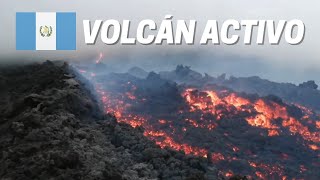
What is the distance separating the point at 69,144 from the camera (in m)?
29.5

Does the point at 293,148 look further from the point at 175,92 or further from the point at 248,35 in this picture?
the point at 248,35

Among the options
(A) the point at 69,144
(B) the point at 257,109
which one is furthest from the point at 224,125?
(A) the point at 69,144

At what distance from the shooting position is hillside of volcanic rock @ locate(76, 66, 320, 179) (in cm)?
9194

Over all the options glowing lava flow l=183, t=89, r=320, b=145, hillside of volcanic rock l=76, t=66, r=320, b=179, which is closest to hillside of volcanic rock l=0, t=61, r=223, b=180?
hillside of volcanic rock l=76, t=66, r=320, b=179

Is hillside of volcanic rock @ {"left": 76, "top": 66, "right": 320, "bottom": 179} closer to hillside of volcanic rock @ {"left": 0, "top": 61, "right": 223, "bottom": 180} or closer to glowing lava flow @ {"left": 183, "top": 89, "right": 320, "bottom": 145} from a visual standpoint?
glowing lava flow @ {"left": 183, "top": 89, "right": 320, "bottom": 145}

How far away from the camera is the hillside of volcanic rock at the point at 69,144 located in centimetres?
2667

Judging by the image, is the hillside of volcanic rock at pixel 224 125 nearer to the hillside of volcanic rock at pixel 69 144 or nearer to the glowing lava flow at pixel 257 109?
the glowing lava flow at pixel 257 109

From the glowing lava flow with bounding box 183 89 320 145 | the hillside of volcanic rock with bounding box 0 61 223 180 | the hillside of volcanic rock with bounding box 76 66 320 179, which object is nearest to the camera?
the hillside of volcanic rock with bounding box 0 61 223 180

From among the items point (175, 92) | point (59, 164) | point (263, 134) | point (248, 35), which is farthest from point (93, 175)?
point (175, 92)

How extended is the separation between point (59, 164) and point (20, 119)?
7090mm

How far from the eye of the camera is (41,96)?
36.3 meters

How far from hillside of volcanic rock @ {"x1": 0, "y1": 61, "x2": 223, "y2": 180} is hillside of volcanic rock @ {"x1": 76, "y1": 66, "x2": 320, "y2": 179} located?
142 feet

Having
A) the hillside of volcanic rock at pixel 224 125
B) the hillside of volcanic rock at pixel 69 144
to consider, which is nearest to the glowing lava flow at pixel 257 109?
the hillside of volcanic rock at pixel 224 125

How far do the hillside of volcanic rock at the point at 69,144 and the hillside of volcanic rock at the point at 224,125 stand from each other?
43225mm
